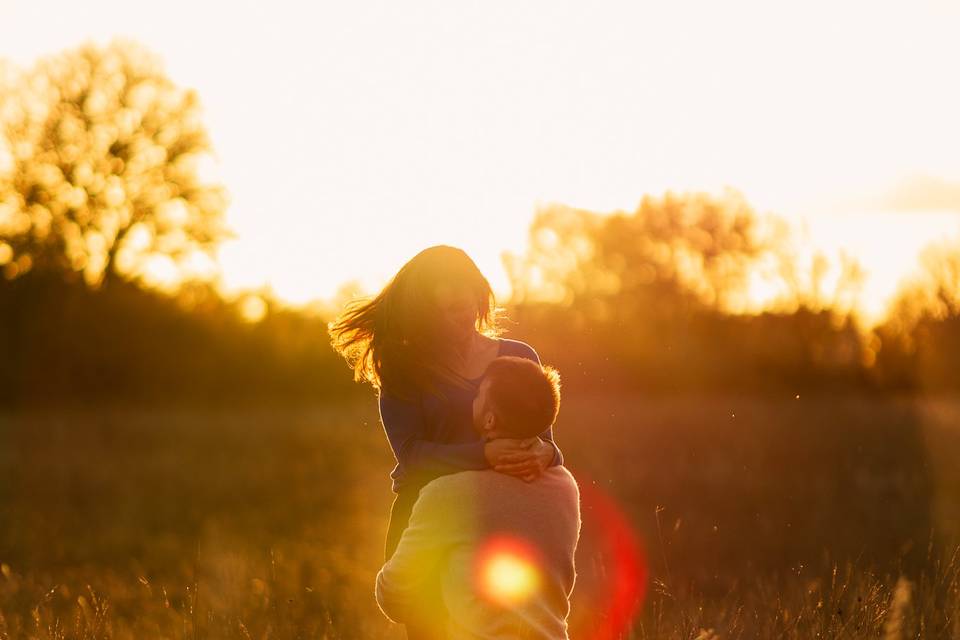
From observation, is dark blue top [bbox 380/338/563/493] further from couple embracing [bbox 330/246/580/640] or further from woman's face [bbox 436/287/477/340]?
woman's face [bbox 436/287/477/340]

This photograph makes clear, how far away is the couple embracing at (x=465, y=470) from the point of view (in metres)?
4.20

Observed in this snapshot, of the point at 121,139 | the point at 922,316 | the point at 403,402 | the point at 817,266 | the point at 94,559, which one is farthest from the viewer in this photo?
the point at 817,266

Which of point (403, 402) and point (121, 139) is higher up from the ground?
point (121, 139)

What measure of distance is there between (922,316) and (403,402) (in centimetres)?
3079

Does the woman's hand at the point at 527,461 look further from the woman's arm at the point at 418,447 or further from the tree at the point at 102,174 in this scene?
the tree at the point at 102,174

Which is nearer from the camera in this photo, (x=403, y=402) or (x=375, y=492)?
(x=403, y=402)

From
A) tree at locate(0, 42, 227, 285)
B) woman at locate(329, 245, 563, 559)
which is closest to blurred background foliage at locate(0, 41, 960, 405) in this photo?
tree at locate(0, 42, 227, 285)

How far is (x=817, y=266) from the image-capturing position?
144ft

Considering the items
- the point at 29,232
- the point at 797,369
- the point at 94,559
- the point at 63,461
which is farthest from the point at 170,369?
the point at 94,559

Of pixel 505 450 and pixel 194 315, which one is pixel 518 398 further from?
pixel 194 315

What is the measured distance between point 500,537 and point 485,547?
0.20 feet

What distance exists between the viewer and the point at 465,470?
4406mm

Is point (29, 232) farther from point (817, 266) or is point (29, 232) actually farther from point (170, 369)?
point (817, 266)

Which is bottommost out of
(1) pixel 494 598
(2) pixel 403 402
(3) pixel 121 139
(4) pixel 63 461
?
(4) pixel 63 461
